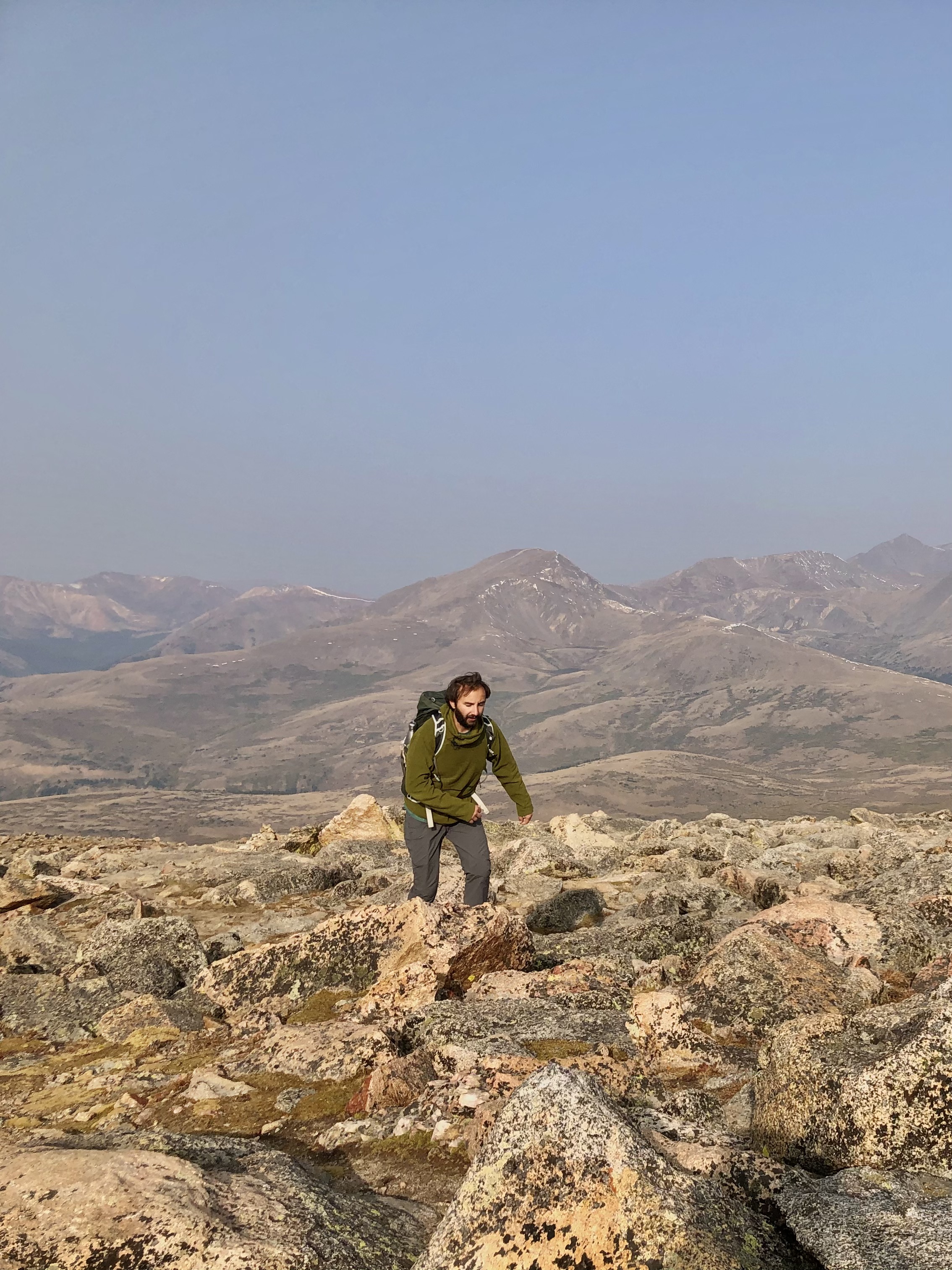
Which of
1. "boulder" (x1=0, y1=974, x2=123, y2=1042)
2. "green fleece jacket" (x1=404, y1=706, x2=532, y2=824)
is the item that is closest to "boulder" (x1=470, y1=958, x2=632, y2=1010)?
"green fleece jacket" (x1=404, y1=706, x2=532, y2=824)

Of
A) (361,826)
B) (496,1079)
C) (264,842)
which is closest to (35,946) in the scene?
(496,1079)

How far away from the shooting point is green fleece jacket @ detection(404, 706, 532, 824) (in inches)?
465

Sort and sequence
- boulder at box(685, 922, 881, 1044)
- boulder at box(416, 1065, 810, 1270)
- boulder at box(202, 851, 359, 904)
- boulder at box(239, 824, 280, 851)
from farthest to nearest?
boulder at box(239, 824, 280, 851), boulder at box(202, 851, 359, 904), boulder at box(685, 922, 881, 1044), boulder at box(416, 1065, 810, 1270)

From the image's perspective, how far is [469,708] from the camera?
1167 centimetres

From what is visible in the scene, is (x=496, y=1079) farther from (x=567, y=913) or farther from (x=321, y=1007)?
(x=567, y=913)

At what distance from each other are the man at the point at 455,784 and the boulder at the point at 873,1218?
6.88 meters

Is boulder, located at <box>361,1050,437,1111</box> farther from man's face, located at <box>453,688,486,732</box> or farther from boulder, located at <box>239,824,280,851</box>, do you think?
boulder, located at <box>239,824,280,851</box>

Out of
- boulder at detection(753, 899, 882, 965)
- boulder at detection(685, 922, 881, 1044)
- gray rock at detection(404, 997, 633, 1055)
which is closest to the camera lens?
gray rock at detection(404, 997, 633, 1055)

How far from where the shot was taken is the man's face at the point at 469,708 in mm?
11641

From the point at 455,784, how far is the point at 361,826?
2054 centimetres

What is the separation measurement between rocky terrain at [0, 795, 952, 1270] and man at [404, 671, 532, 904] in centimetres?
75

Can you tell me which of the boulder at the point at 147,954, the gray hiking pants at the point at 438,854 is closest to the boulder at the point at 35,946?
the boulder at the point at 147,954

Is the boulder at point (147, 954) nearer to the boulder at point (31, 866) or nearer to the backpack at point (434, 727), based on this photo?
the backpack at point (434, 727)

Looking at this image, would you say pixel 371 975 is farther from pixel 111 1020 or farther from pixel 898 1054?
pixel 898 1054
